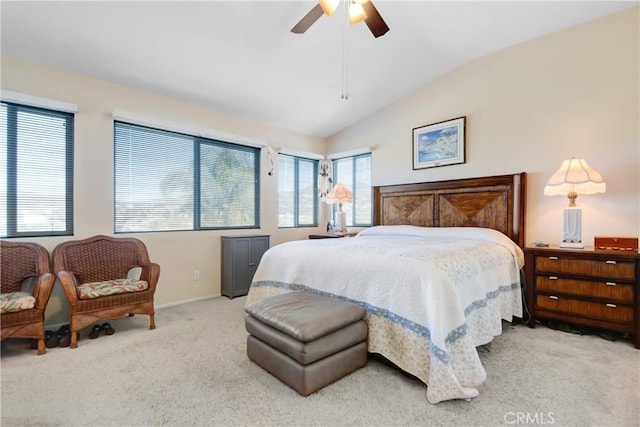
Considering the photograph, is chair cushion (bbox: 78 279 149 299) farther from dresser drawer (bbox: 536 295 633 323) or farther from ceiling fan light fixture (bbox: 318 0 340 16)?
dresser drawer (bbox: 536 295 633 323)

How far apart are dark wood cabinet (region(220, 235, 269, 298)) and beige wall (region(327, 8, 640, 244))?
268 cm

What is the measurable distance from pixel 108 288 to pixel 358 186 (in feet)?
12.7

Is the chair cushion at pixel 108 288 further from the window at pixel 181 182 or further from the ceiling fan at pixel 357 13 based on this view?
the ceiling fan at pixel 357 13

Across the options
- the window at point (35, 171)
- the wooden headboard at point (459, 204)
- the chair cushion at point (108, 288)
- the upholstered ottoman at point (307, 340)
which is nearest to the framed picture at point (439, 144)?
the wooden headboard at point (459, 204)

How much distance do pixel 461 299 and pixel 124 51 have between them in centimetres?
365

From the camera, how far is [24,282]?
2.85m

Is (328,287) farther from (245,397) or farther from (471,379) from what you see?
(471,379)

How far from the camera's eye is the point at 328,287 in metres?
2.58

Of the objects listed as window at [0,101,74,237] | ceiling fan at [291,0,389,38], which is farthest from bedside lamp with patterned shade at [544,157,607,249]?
window at [0,101,74,237]

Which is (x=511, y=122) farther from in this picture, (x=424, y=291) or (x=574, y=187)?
(x=424, y=291)

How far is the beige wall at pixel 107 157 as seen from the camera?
308 cm

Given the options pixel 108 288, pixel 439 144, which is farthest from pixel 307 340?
pixel 439 144

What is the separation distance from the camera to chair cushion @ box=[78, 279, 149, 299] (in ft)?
8.93

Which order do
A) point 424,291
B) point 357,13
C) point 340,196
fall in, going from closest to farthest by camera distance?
1. point 424,291
2. point 357,13
3. point 340,196
